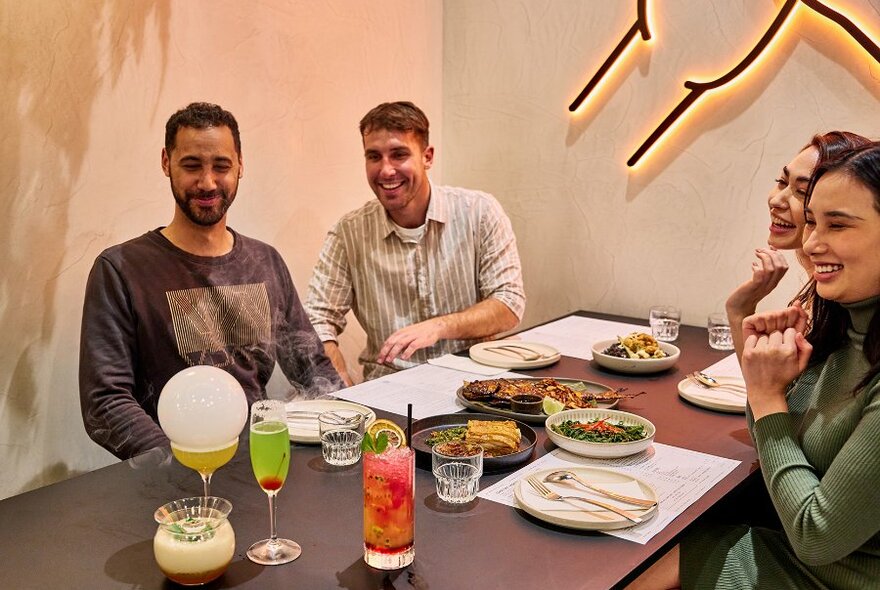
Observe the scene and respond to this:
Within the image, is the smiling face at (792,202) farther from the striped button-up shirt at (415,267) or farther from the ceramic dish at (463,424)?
the striped button-up shirt at (415,267)

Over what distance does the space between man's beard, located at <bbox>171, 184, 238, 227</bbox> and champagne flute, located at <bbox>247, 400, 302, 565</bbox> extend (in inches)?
50.2

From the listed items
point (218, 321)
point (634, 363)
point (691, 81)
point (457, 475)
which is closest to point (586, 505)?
point (457, 475)

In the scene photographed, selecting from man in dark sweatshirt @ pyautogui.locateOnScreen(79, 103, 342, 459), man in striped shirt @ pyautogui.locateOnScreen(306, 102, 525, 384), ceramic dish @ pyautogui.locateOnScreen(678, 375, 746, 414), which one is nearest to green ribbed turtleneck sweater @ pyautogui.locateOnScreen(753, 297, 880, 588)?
ceramic dish @ pyautogui.locateOnScreen(678, 375, 746, 414)

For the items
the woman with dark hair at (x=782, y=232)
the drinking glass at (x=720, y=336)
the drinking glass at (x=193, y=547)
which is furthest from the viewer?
the drinking glass at (x=720, y=336)

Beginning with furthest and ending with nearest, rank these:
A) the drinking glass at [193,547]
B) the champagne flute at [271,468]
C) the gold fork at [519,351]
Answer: the gold fork at [519,351] → the champagne flute at [271,468] → the drinking glass at [193,547]

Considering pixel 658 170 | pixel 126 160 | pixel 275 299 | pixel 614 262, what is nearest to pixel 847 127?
pixel 658 170

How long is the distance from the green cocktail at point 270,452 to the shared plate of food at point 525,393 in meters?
0.78

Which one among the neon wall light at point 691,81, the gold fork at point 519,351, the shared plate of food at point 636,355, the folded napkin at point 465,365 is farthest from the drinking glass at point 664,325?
the neon wall light at point 691,81

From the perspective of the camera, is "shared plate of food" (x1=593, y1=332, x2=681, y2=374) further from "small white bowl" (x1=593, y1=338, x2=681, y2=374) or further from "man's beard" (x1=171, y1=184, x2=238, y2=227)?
"man's beard" (x1=171, y1=184, x2=238, y2=227)

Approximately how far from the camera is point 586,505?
1.49 metres

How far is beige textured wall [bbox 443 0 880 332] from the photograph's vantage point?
3.09 meters

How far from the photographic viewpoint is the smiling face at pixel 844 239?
146cm

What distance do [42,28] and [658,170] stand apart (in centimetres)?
234

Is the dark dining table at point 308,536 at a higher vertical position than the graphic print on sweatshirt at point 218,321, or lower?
lower
